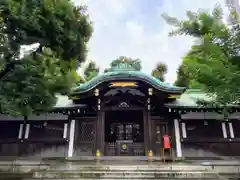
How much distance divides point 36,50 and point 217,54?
24.1ft

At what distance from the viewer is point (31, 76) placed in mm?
8680

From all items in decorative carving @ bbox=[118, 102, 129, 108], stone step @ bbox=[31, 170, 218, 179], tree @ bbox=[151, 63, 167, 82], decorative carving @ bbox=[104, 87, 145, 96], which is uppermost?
tree @ bbox=[151, 63, 167, 82]

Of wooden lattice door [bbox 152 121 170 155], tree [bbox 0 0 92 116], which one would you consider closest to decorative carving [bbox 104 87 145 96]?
wooden lattice door [bbox 152 121 170 155]

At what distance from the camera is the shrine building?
42.3 ft

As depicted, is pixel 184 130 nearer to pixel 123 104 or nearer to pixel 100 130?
pixel 123 104

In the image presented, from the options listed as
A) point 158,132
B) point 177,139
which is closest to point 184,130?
point 177,139

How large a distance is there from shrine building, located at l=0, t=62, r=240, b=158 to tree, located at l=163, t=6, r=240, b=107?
4711 mm

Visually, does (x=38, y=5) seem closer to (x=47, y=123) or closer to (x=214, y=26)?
(x=214, y=26)

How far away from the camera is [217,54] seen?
7.66 m

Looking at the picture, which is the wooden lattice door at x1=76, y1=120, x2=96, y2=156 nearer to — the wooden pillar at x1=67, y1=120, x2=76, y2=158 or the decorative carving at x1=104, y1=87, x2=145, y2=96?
the wooden pillar at x1=67, y1=120, x2=76, y2=158

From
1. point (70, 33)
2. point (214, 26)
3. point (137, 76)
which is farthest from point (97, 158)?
point (214, 26)

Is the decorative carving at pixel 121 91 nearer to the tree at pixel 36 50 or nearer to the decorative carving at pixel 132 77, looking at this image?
the decorative carving at pixel 132 77

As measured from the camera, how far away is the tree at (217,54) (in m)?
7.55

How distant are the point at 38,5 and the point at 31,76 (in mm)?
2712
